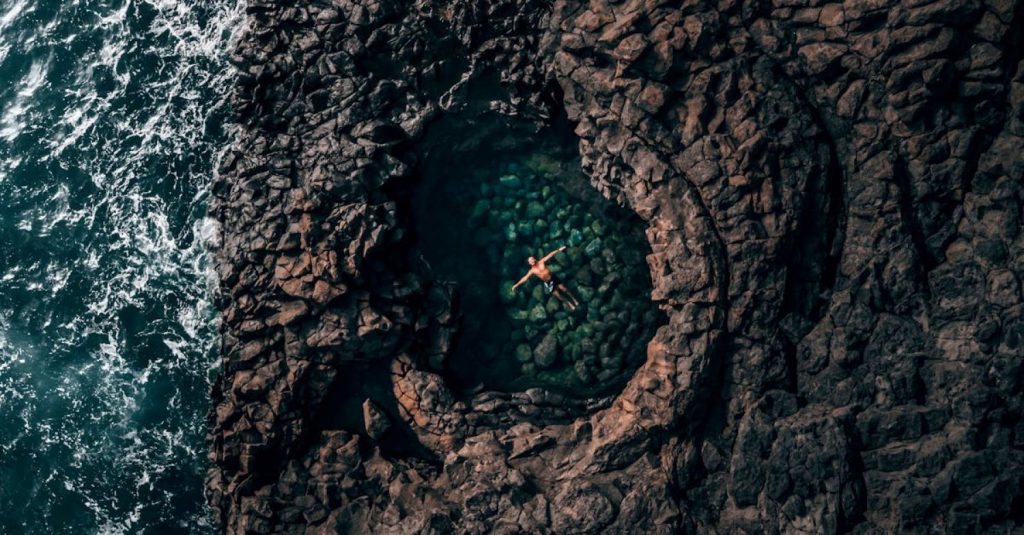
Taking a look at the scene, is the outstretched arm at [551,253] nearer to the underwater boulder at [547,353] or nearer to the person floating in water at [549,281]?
the person floating in water at [549,281]

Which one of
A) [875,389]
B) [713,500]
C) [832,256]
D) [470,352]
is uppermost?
[832,256]

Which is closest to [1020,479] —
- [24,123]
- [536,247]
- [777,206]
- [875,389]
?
[875,389]

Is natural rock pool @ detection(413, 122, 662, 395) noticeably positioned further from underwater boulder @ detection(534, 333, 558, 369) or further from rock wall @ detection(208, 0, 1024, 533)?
rock wall @ detection(208, 0, 1024, 533)

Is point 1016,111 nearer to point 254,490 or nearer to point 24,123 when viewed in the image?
point 254,490

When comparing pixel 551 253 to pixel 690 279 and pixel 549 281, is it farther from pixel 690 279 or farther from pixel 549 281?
pixel 690 279

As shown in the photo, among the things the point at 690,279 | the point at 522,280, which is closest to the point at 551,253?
the point at 522,280
